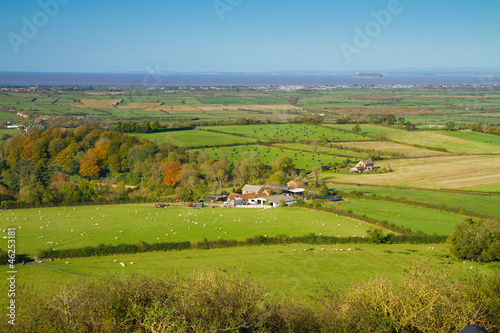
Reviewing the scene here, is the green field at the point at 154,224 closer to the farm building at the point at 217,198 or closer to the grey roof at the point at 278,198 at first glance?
the grey roof at the point at 278,198

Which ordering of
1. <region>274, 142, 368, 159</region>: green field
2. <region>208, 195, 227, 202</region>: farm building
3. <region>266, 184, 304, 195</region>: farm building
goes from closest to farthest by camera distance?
<region>208, 195, 227, 202</region>: farm building
<region>266, 184, 304, 195</region>: farm building
<region>274, 142, 368, 159</region>: green field

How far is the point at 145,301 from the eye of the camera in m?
13.2

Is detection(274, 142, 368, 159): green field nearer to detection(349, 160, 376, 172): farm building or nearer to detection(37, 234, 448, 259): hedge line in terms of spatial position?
detection(349, 160, 376, 172): farm building

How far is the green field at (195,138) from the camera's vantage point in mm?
76312

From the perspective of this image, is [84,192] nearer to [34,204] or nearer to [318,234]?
[34,204]

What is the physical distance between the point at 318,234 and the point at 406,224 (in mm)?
9284

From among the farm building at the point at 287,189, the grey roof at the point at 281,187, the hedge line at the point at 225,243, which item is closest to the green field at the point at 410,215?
the hedge line at the point at 225,243

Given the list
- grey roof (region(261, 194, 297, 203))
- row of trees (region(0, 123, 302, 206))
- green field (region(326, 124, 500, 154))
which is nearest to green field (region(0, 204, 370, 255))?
grey roof (region(261, 194, 297, 203))

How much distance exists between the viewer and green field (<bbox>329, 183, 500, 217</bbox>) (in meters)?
41.4

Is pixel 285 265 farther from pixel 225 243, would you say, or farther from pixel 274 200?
pixel 274 200

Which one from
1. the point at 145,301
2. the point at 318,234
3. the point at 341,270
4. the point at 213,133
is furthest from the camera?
the point at 213,133

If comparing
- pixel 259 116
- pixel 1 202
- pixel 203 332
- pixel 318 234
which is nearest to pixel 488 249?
pixel 318 234

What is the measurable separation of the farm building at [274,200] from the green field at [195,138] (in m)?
29.4

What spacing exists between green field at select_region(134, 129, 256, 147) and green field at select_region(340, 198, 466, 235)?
1510 inches
